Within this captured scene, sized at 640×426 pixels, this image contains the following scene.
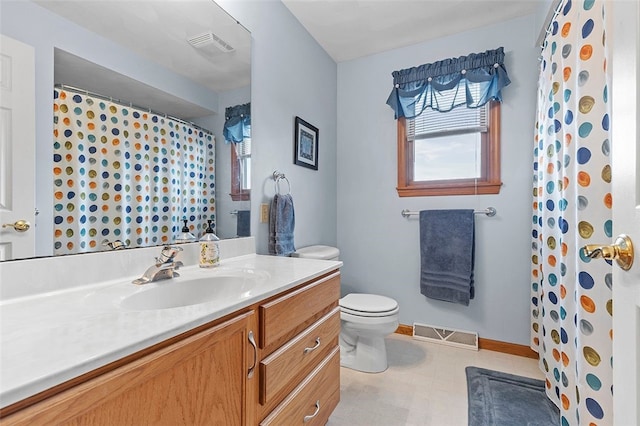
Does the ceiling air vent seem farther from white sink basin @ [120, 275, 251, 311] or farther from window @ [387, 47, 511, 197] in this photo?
window @ [387, 47, 511, 197]

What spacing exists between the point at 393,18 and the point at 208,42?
1.36 meters

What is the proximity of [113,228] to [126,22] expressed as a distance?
2.50ft

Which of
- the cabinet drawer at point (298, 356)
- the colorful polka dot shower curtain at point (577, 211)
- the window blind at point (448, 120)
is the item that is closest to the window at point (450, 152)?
the window blind at point (448, 120)

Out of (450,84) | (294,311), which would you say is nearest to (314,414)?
(294,311)

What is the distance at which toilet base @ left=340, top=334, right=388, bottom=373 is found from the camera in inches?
75.9

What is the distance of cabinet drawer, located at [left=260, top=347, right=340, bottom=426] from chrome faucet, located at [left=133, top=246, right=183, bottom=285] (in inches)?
23.0

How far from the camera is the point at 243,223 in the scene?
1.66m

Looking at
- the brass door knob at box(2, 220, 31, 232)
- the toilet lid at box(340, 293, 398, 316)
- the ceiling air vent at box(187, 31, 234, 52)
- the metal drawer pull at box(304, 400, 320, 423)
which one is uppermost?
the ceiling air vent at box(187, 31, 234, 52)

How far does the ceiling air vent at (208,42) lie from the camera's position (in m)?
1.42

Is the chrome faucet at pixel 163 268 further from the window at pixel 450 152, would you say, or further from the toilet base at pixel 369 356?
the window at pixel 450 152

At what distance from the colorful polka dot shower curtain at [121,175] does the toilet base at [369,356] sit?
1284 millimetres

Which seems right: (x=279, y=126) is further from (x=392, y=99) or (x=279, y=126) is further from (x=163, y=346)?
(x=163, y=346)

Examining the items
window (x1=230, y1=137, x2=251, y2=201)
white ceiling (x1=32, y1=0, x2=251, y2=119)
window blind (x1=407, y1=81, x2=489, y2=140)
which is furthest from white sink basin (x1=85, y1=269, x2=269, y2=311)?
window blind (x1=407, y1=81, x2=489, y2=140)

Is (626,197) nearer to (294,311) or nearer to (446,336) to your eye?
(294,311)
